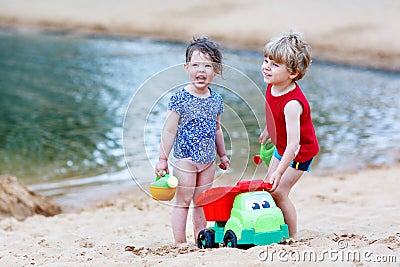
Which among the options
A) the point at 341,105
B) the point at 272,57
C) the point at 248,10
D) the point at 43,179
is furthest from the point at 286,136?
the point at 248,10

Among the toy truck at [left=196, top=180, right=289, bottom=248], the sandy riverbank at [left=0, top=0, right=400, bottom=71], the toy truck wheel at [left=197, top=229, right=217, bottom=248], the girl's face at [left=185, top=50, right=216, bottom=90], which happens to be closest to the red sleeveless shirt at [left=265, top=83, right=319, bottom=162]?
the toy truck at [left=196, top=180, right=289, bottom=248]

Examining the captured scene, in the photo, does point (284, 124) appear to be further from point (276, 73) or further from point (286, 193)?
point (286, 193)

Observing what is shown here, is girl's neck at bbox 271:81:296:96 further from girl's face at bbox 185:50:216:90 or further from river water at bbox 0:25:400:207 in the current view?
girl's face at bbox 185:50:216:90

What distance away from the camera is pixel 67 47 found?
21.8m

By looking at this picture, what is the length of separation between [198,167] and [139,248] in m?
0.79

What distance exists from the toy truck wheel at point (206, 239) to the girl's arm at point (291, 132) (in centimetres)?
54

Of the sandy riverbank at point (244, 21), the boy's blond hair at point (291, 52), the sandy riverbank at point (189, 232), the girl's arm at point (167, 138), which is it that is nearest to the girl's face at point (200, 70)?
the girl's arm at point (167, 138)

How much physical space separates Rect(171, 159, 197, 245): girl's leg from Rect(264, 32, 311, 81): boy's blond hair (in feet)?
2.50

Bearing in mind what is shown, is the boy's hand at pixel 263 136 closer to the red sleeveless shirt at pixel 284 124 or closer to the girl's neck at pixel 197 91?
the red sleeveless shirt at pixel 284 124

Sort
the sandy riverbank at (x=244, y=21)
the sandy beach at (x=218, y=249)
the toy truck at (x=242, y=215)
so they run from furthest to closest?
the sandy riverbank at (x=244, y=21) → the toy truck at (x=242, y=215) → the sandy beach at (x=218, y=249)

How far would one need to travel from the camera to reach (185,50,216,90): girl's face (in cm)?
348

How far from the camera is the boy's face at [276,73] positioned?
136 inches

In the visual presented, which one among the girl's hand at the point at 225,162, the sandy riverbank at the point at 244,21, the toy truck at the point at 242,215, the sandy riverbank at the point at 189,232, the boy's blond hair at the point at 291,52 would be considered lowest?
the sandy riverbank at the point at 189,232

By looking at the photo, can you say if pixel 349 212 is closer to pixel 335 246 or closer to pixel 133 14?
pixel 335 246
